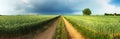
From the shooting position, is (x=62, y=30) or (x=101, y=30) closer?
(x=101, y=30)

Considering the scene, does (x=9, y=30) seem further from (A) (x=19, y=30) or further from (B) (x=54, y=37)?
(B) (x=54, y=37)

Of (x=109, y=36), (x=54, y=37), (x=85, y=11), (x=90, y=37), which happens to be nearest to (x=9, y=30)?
(x=54, y=37)

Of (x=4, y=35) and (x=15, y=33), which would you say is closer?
(x=4, y=35)

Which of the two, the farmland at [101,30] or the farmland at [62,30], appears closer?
the farmland at [101,30]

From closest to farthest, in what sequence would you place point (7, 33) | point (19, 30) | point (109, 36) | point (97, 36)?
point (109, 36)
point (97, 36)
point (7, 33)
point (19, 30)

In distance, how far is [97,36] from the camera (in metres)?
20.1

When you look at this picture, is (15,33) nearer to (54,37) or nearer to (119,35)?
(54,37)

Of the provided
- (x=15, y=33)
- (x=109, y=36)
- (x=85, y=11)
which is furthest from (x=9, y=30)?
(x=85, y=11)

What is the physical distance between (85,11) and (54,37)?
4811 inches

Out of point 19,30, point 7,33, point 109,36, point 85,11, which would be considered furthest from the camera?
point 85,11

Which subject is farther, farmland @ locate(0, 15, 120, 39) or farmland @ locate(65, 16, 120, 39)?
farmland @ locate(0, 15, 120, 39)

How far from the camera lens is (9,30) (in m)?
23.7

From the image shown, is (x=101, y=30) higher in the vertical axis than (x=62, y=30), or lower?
higher

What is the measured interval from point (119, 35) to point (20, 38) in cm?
848
